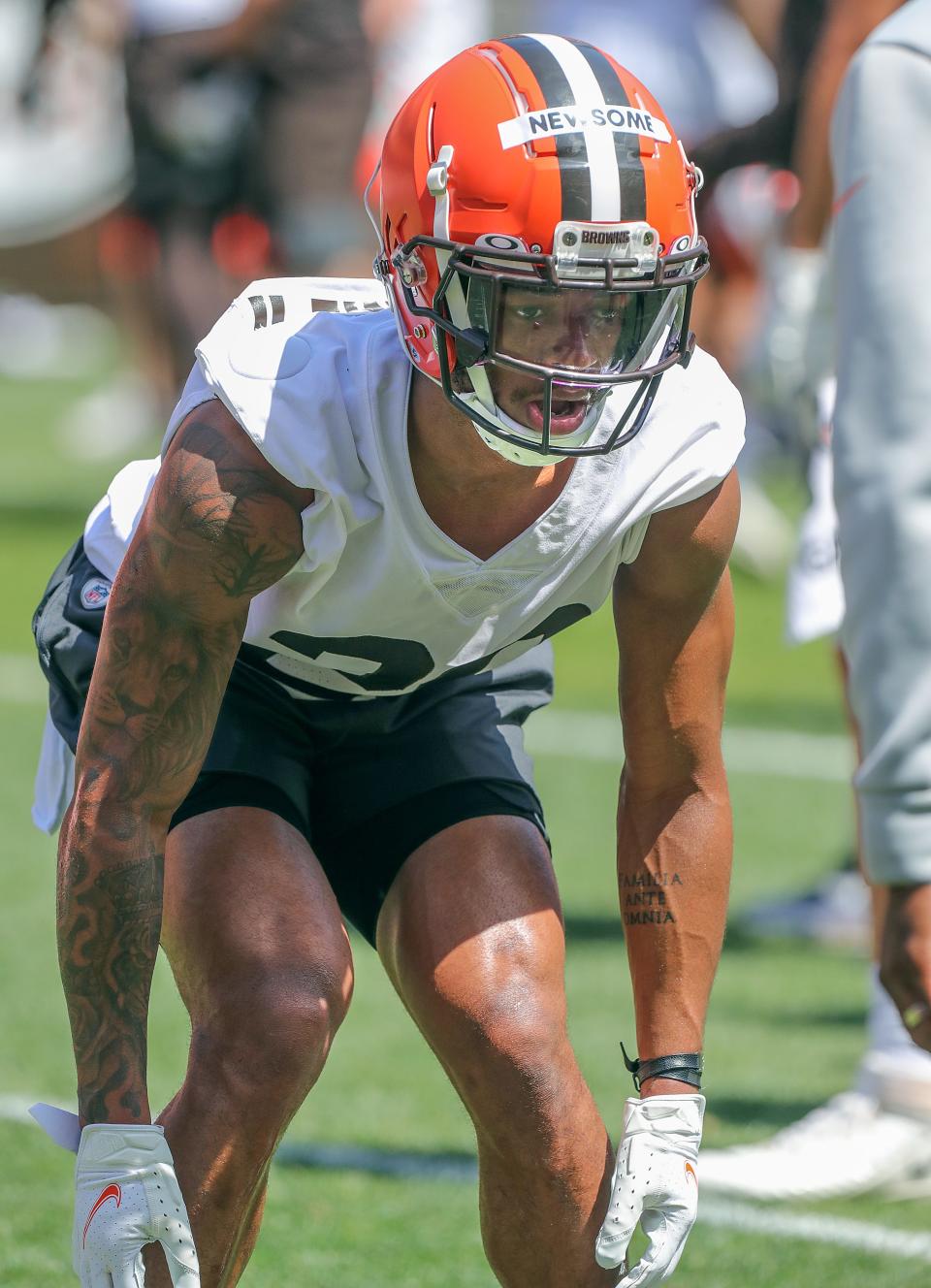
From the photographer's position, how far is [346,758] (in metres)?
3.44

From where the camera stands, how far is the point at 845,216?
2.63m

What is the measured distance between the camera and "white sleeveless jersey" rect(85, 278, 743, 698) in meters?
2.94

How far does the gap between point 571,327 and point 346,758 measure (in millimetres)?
894

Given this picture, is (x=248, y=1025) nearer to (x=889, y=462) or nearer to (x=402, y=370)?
(x=402, y=370)

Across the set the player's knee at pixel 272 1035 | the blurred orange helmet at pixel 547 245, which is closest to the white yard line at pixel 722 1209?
the player's knee at pixel 272 1035

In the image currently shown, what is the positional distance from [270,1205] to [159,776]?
1550mm

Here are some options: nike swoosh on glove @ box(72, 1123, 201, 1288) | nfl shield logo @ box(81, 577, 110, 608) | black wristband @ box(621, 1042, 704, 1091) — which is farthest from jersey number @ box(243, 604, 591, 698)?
nike swoosh on glove @ box(72, 1123, 201, 1288)

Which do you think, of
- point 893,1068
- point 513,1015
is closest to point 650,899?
point 513,1015

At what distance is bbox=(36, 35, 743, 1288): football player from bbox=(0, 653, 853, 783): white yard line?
15.2 feet

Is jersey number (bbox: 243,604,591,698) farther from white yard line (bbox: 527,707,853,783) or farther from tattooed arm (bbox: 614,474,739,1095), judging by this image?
white yard line (bbox: 527,707,853,783)

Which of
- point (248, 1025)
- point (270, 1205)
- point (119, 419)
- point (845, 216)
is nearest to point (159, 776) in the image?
point (248, 1025)

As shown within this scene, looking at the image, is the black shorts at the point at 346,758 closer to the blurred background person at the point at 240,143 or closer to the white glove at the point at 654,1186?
the white glove at the point at 654,1186

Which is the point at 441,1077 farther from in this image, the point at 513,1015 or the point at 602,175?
the point at 602,175

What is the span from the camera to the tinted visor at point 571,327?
2.86m
